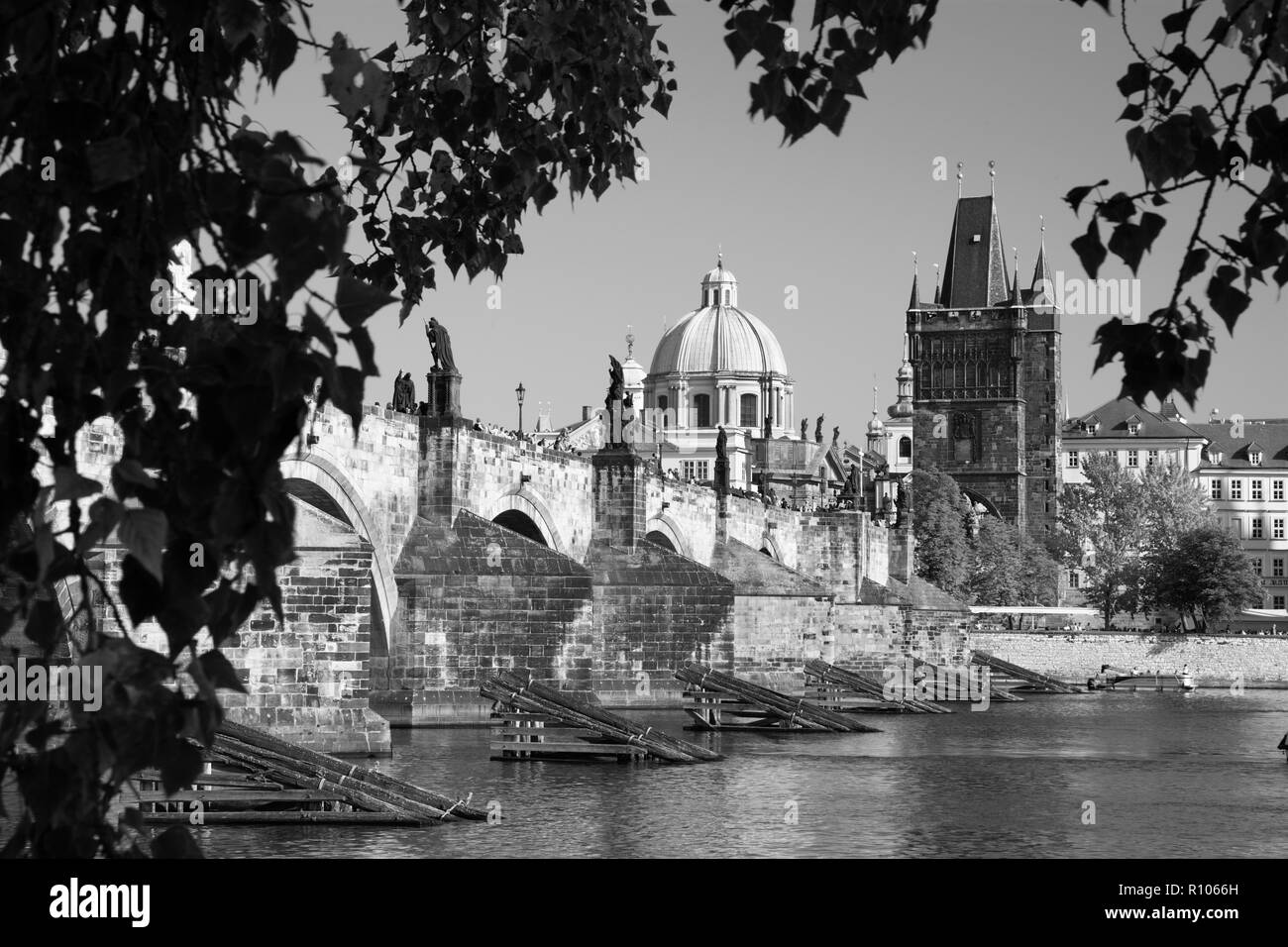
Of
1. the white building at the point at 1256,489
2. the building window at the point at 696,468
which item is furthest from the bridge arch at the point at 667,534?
the building window at the point at 696,468

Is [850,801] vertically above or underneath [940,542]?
underneath

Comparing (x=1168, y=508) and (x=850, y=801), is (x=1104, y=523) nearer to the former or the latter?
(x=1168, y=508)

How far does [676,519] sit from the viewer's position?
48.5 metres

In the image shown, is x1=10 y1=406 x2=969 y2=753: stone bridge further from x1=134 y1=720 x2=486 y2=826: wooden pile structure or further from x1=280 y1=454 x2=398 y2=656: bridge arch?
x1=134 y1=720 x2=486 y2=826: wooden pile structure

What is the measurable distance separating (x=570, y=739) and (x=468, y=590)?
4775 mm

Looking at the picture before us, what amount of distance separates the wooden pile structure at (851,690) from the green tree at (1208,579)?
3893cm

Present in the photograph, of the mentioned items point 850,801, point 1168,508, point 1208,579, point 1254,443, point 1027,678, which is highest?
point 1254,443

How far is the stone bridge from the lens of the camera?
76.2 ft

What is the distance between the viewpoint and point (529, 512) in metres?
37.5

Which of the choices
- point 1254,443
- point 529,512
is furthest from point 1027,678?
point 1254,443

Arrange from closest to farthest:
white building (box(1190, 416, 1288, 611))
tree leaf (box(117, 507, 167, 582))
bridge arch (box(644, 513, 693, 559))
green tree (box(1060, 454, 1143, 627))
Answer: tree leaf (box(117, 507, 167, 582)), bridge arch (box(644, 513, 693, 559)), green tree (box(1060, 454, 1143, 627)), white building (box(1190, 416, 1288, 611))

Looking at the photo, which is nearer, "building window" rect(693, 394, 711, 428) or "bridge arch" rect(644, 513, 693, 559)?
"bridge arch" rect(644, 513, 693, 559)

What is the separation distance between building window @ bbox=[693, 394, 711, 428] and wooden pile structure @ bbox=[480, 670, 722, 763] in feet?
420

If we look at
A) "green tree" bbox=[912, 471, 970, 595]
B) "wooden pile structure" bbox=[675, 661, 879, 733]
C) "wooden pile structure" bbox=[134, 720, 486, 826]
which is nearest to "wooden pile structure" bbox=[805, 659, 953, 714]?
"wooden pile structure" bbox=[675, 661, 879, 733]
